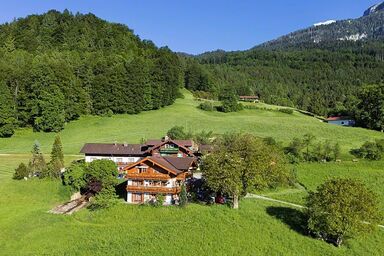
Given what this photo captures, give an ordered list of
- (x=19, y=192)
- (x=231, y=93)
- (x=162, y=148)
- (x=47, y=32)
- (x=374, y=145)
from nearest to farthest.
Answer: (x=19, y=192)
(x=162, y=148)
(x=374, y=145)
(x=231, y=93)
(x=47, y=32)

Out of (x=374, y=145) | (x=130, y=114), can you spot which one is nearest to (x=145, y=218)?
(x=374, y=145)

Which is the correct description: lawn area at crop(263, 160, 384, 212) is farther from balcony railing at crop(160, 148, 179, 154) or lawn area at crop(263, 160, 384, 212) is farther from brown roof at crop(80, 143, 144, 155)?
brown roof at crop(80, 143, 144, 155)

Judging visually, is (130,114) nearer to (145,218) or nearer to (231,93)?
(231,93)

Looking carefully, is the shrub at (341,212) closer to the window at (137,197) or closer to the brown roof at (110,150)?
the window at (137,197)

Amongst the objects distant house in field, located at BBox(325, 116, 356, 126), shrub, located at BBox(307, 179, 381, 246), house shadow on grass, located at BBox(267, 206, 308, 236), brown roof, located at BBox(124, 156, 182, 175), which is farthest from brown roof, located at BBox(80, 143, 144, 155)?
distant house in field, located at BBox(325, 116, 356, 126)

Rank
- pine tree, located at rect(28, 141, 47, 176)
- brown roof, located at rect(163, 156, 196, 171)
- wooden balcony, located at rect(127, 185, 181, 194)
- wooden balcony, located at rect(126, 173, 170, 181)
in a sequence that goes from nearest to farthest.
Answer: wooden balcony, located at rect(127, 185, 181, 194)
wooden balcony, located at rect(126, 173, 170, 181)
brown roof, located at rect(163, 156, 196, 171)
pine tree, located at rect(28, 141, 47, 176)

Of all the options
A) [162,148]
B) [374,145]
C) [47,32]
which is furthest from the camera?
[47,32]

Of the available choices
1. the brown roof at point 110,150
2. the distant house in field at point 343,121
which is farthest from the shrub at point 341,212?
the distant house in field at point 343,121

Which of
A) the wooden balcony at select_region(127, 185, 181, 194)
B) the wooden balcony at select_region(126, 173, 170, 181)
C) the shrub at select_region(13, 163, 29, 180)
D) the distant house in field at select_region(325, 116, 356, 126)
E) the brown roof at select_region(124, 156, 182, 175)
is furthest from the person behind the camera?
the distant house in field at select_region(325, 116, 356, 126)
